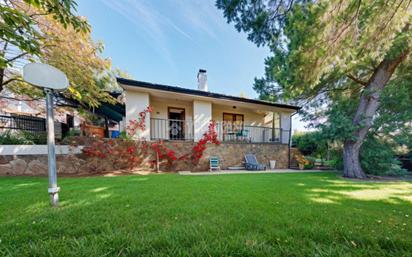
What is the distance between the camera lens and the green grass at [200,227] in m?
1.43

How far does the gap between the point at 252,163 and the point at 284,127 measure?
4073 millimetres

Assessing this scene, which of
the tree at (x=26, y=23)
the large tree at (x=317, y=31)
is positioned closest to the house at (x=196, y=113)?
the large tree at (x=317, y=31)

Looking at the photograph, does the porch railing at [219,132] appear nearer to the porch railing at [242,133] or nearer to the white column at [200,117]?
the porch railing at [242,133]

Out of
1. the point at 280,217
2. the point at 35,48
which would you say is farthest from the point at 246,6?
the point at 280,217

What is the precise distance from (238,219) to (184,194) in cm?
145

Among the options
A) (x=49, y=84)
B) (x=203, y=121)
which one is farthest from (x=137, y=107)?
(x=49, y=84)

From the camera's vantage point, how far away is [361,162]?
6.95 meters

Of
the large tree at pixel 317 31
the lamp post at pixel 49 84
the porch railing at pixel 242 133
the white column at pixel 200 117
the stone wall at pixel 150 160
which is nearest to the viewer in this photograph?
the lamp post at pixel 49 84

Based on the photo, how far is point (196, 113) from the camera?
8.75 metres

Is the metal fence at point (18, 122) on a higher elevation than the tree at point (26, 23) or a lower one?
lower

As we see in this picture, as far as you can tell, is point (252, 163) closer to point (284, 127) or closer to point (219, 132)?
point (219, 132)

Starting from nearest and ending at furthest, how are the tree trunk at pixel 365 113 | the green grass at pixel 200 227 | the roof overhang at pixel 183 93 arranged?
the green grass at pixel 200 227 → the tree trunk at pixel 365 113 → the roof overhang at pixel 183 93

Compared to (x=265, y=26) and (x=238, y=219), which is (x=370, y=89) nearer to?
(x=265, y=26)

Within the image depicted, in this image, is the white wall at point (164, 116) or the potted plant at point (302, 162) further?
the potted plant at point (302, 162)
